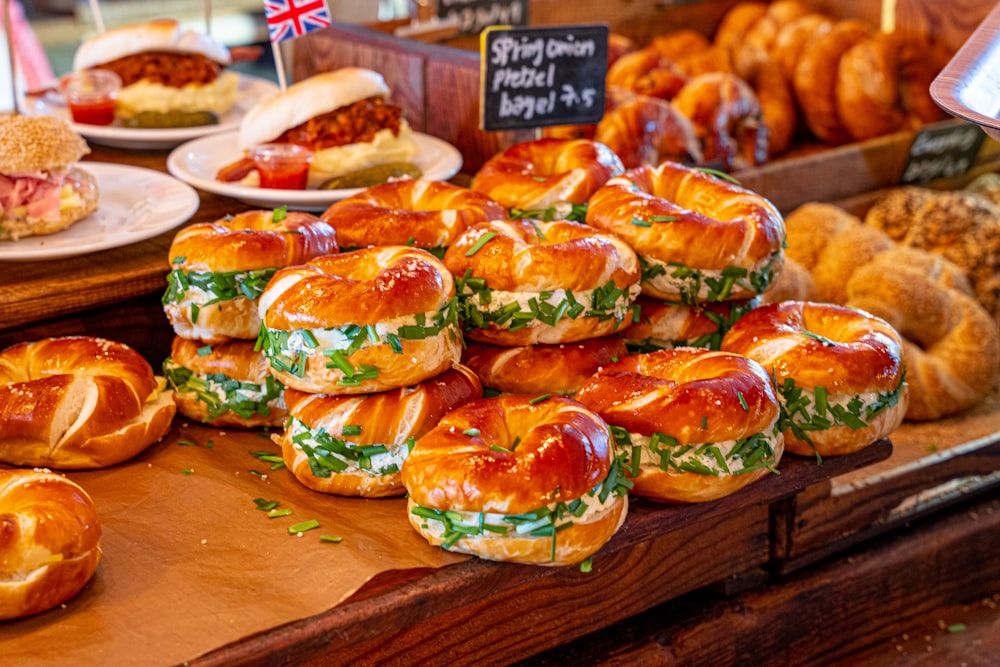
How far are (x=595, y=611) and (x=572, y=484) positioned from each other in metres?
0.60

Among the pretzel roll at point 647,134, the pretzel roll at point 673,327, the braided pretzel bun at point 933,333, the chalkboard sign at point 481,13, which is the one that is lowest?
the braided pretzel bun at point 933,333

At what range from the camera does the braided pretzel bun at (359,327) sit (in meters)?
1.79

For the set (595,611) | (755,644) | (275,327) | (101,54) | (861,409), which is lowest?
(755,644)

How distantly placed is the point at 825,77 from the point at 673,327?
2.44 m

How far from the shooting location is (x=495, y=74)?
2629mm

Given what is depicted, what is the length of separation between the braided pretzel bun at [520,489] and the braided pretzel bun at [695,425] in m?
0.09

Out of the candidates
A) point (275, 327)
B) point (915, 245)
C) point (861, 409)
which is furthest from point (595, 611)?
point (915, 245)

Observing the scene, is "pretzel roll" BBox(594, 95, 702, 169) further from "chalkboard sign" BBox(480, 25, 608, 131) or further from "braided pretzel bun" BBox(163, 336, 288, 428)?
"braided pretzel bun" BBox(163, 336, 288, 428)

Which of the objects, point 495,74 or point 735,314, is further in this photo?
point 495,74

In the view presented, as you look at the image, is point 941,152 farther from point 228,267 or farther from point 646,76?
point 228,267

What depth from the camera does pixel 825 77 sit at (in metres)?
4.24

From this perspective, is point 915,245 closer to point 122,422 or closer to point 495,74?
point 495,74

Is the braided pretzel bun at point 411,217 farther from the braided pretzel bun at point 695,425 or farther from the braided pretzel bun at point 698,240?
the braided pretzel bun at point 695,425

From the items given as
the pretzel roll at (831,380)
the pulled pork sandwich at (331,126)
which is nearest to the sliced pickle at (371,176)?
the pulled pork sandwich at (331,126)
